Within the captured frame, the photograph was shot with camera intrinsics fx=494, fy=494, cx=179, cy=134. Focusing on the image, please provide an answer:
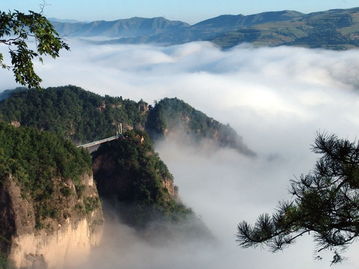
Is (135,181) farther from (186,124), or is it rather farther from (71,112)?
(186,124)

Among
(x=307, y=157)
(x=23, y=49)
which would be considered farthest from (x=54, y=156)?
(x=307, y=157)

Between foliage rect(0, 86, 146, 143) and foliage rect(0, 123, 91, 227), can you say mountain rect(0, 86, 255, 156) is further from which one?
foliage rect(0, 123, 91, 227)

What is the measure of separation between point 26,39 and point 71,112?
116739 millimetres

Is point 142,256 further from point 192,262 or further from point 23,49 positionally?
point 23,49

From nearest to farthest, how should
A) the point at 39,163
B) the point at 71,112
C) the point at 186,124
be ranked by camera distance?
the point at 39,163 < the point at 71,112 < the point at 186,124

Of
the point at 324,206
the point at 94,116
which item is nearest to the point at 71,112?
the point at 94,116

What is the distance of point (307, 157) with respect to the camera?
181 meters

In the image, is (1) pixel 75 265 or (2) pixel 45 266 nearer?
(2) pixel 45 266

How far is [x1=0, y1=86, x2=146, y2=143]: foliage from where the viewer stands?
12119 centimetres

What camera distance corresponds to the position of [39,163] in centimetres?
5538

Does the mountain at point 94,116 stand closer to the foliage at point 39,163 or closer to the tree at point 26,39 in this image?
the foliage at point 39,163

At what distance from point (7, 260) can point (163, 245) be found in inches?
1089

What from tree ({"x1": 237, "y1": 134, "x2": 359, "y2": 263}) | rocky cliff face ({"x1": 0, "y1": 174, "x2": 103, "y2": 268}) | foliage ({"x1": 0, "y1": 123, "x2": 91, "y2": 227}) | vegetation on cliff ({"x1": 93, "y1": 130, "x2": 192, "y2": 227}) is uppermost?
vegetation on cliff ({"x1": 93, "y1": 130, "x2": 192, "y2": 227})

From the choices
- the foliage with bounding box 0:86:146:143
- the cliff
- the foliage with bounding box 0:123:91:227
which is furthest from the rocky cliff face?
the foliage with bounding box 0:86:146:143
